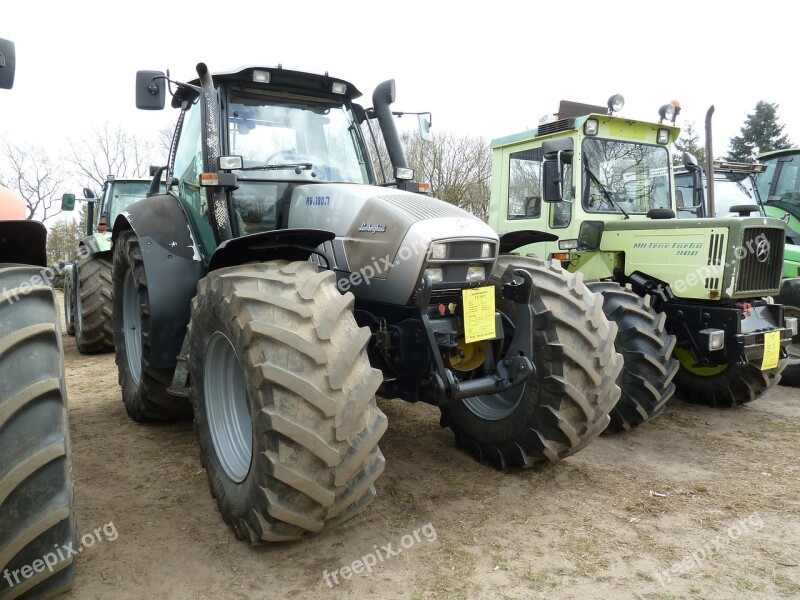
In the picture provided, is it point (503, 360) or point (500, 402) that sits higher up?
point (503, 360)

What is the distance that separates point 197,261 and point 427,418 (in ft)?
6.95

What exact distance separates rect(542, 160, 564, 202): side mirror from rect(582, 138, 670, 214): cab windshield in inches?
13.6

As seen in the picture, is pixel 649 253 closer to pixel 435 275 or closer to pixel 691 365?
pixel 691 365

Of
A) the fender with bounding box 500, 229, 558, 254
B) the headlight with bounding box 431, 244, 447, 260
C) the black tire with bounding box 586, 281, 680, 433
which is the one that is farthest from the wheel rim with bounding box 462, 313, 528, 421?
the black tire with bounding box 586, 281, 680, 433

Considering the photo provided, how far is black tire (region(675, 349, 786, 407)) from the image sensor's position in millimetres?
5422

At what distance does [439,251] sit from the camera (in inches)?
124

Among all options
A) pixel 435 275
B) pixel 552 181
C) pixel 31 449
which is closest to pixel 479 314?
pixel 435 275

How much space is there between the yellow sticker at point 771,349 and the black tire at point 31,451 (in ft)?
15.6

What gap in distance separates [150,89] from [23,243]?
162 cm

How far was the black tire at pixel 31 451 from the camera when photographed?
2.02 meters

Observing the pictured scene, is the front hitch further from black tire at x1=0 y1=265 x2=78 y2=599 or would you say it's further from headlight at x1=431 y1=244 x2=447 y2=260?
black tire at x1=0 y1=265 x2=78 y2=599

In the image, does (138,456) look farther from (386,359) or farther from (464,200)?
(464,200)

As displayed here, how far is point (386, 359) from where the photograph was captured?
3.40 metres

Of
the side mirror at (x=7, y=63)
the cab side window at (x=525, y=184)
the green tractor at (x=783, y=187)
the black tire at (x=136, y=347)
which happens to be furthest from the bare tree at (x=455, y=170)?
the side mirror at (x=7, y=63)
